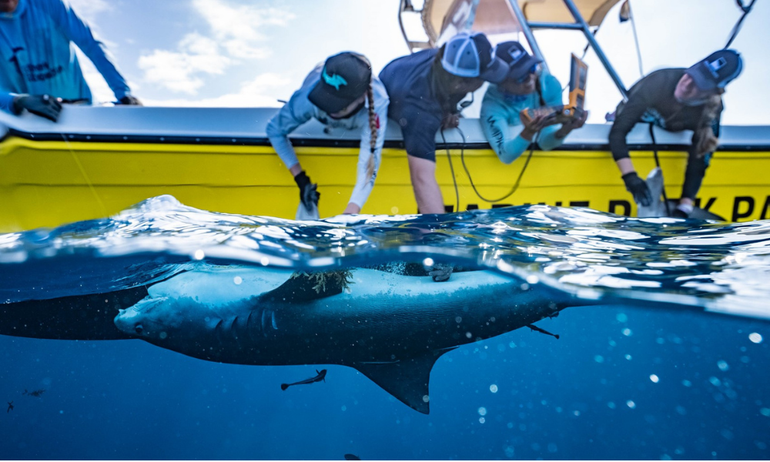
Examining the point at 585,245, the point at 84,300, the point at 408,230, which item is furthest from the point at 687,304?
the point at 84,300

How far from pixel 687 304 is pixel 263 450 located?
8.13m

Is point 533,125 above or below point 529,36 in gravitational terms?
below

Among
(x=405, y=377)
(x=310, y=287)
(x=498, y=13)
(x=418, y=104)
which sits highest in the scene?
(x=498, y=13)

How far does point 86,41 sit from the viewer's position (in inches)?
125

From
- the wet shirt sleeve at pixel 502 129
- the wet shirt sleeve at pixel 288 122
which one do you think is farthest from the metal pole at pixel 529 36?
the wet shirt sleeve at pixel 288 122

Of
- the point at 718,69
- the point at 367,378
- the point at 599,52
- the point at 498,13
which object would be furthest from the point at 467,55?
the point at 367,378

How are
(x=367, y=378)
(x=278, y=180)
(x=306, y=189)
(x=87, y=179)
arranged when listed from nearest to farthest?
Answer: (x=87, y=179)
(x=306, y=189)
(x=278, y=180)
(x=367, y=378)

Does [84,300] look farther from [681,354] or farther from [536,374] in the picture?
[681,354]

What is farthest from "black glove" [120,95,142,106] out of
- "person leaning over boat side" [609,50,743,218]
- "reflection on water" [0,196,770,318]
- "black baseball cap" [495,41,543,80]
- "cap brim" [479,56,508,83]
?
"person leaning over boat side" [609,50,743,218]

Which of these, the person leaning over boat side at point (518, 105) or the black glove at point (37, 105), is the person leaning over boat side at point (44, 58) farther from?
the person leaning over boat side at point (518, 105)

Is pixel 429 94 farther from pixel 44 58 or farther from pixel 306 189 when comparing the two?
pixel 44 58

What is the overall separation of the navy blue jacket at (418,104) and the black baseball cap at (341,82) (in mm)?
512

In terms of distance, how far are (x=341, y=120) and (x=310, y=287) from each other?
4.85 ft

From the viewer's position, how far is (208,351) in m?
3.26
